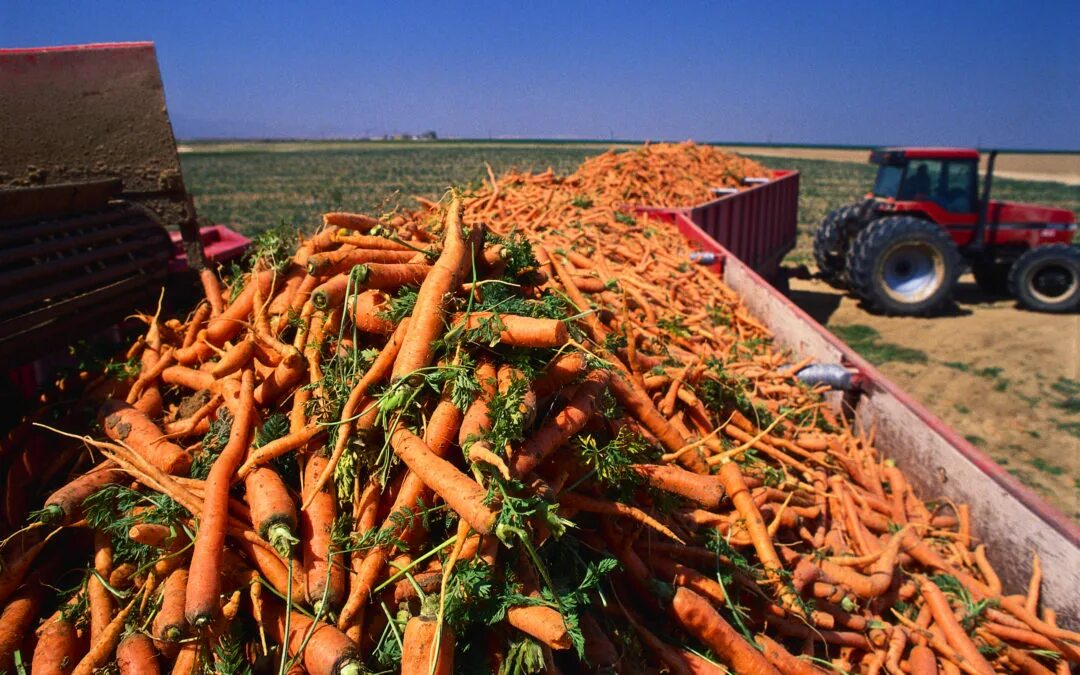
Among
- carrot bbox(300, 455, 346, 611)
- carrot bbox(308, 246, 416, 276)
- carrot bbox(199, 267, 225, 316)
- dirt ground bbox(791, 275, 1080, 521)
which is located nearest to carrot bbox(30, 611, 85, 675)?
carrot bbox(300, 455, 346, 611)

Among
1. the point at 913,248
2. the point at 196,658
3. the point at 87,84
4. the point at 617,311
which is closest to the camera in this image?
the point at 196,658

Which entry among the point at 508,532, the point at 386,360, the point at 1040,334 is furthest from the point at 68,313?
the point at 1040,334

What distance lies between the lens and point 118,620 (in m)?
2.12

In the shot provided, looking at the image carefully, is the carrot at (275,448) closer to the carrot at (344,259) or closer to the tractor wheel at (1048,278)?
the carrot at (344,259)

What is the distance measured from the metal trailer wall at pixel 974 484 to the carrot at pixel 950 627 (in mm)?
446

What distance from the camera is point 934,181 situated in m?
9.95

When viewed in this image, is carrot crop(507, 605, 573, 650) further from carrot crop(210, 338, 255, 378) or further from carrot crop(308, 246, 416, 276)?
carrot crop(210, 338, 255, 378)

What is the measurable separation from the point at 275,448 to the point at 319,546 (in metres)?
0.45

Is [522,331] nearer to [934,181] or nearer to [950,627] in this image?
[950,627]

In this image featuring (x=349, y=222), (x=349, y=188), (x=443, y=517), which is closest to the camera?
(x=443, y=517)

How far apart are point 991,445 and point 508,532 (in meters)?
6.27

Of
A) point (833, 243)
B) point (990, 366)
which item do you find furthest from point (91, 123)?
point (833, 243)

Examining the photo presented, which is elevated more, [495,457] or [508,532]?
[495,457]

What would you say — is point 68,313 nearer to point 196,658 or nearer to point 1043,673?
point 196,658
